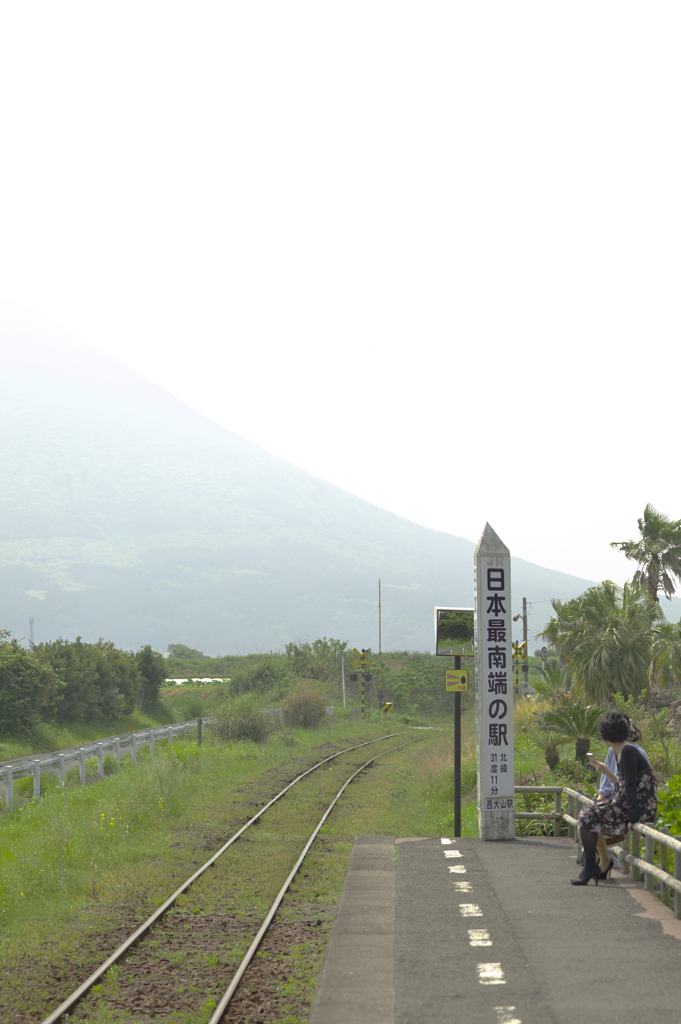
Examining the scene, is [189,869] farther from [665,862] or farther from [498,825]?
[665,862]

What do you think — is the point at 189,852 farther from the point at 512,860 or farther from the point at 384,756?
the point at 384,756

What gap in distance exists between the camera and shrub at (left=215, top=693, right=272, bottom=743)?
33.2m

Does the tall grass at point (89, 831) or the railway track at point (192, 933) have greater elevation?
the railway track at point (192, 933)

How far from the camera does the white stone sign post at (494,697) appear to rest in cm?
1212

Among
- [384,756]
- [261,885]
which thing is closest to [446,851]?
[261,885]

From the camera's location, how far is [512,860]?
419 inches

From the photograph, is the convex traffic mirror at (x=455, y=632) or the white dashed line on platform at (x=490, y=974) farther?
the convex traffic mirror at (x=455, y=632)

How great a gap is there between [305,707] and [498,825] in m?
31.1

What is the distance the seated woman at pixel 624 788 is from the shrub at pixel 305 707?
35302mm

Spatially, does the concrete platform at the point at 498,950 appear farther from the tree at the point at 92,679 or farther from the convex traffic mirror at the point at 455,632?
the tree at the point at 92,679

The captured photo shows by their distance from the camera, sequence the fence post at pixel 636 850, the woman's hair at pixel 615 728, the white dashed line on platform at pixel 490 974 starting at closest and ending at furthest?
the white dashed line on platform at pixel 490 974 → the woman's hair at pixel 615 728 → the fence post at pixel 636 850

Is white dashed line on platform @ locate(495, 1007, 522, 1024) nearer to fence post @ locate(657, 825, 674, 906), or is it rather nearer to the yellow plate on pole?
fence post @ locate(657, 825, 674, 906)

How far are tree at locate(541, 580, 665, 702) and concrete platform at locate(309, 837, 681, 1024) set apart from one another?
61.7ft

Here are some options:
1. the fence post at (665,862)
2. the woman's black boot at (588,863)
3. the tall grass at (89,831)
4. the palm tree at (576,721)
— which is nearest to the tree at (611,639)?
the palm tree at (576,721)
